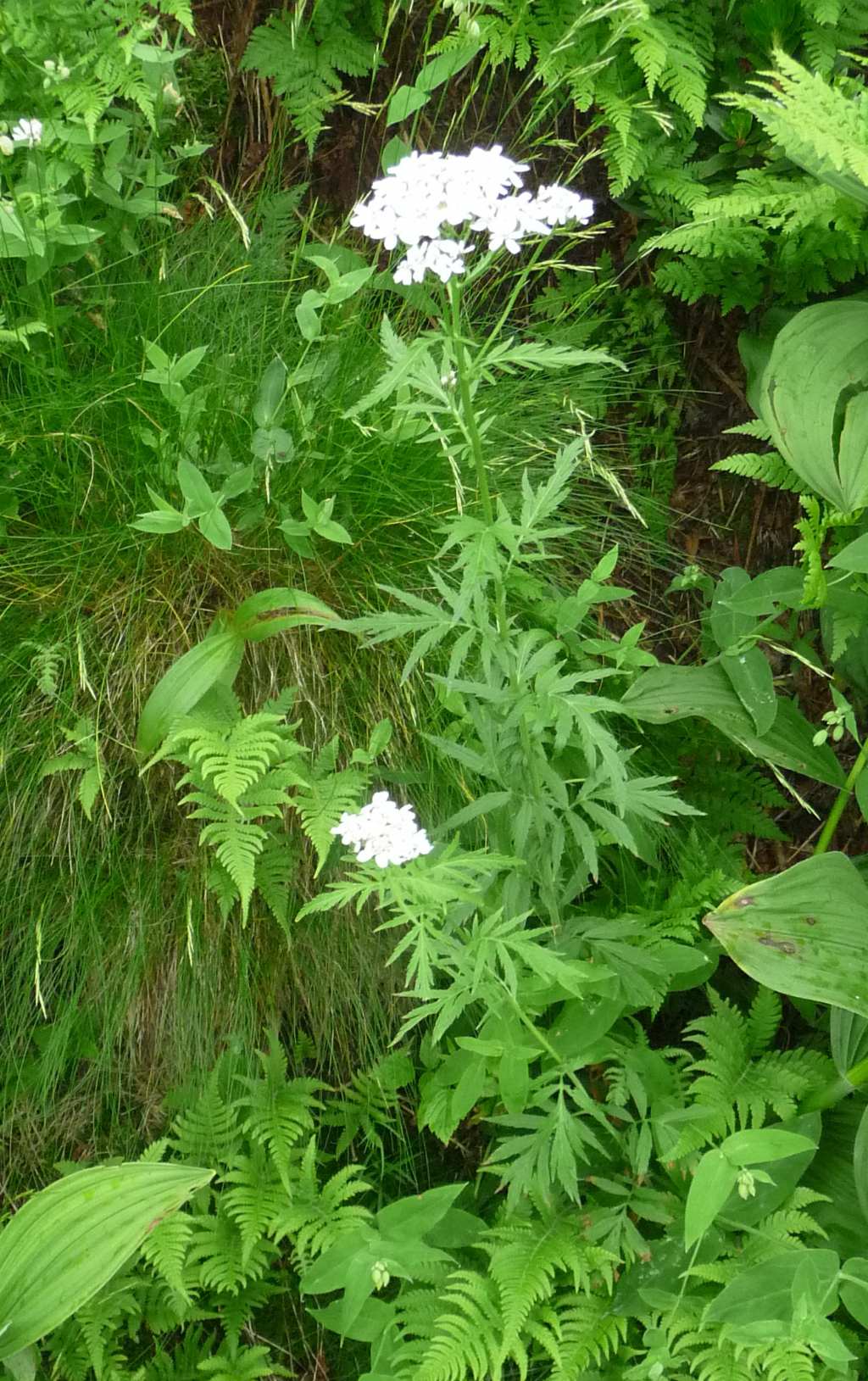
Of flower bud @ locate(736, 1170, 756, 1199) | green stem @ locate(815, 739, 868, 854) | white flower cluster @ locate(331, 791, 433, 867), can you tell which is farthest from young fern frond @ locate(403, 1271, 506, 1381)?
green stem @ locate(815, 739, 868, 854)

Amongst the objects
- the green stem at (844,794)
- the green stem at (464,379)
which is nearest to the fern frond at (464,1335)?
the green stem at (844,794)

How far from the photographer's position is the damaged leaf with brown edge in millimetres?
1723

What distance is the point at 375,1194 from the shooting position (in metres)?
2.12

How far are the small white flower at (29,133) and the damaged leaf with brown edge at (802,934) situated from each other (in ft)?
5.59

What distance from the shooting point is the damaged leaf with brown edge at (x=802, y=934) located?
1723 millimetres

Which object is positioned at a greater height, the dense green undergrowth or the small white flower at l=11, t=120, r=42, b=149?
the small white flower at l=11, t=120, r=42, b=149

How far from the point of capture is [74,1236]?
169 cm

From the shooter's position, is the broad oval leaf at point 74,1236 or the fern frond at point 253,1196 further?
the fern frond at point 253,1196

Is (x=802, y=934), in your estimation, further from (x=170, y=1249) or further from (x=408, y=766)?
(x=170, y=1249)

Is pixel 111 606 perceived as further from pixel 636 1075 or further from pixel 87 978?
pixel 636 1075

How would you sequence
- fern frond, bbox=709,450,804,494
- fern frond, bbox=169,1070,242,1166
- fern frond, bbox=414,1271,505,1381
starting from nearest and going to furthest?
fern frond, bbox=414,1271,505,1381, fern frond, bbox=169,1070,242,1166, fern frond, bbox=709,450,804,494

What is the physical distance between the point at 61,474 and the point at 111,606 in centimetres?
27

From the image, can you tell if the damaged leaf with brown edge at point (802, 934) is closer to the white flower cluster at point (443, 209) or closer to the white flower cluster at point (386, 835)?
the white flower cluster at point (386, 835)

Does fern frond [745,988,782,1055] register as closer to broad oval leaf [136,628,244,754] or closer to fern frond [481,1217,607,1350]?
fern frond [481,1217,607,1350]
